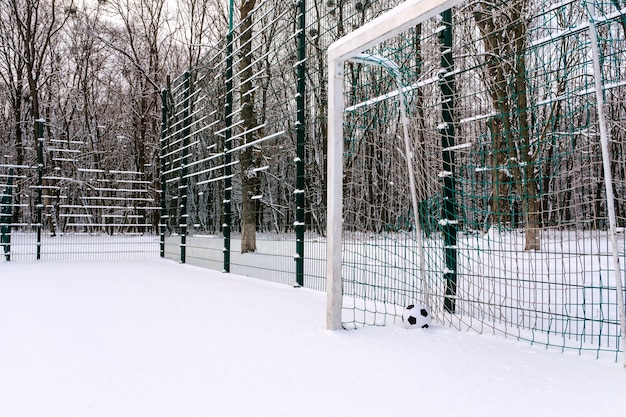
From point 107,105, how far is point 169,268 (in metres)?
14.7

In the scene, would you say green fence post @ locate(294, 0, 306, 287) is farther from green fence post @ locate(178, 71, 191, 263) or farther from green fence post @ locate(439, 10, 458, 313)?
green fence post @ locate(178, 71, 191, 263)

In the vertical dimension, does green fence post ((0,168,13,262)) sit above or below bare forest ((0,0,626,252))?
below

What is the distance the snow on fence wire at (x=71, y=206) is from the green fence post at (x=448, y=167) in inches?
228

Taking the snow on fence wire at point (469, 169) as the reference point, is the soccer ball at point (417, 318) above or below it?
below

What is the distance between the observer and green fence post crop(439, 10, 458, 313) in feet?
11.6

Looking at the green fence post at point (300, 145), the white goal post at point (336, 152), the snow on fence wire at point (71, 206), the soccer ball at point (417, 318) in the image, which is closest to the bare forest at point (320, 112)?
the green fence post at point (300, 145)

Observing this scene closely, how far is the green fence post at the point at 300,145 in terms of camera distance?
5121 mm

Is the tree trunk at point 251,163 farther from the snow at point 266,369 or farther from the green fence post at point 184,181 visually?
the snow at point 266,369

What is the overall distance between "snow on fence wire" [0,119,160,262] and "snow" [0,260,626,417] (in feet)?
16.2

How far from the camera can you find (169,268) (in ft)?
25.1

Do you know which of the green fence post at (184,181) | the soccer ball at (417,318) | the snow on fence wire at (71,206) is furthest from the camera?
the snow on fence wire at (71,206)

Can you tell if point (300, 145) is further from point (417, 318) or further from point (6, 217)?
point (6, 217)

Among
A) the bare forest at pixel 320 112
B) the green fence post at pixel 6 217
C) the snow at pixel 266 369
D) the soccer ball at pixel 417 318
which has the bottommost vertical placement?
the snow at pixel 266 369

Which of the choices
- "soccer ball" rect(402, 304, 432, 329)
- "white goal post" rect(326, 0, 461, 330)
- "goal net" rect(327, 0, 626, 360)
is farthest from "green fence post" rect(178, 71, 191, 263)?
"soccer ball" rect(402, 304, 432, 329)
